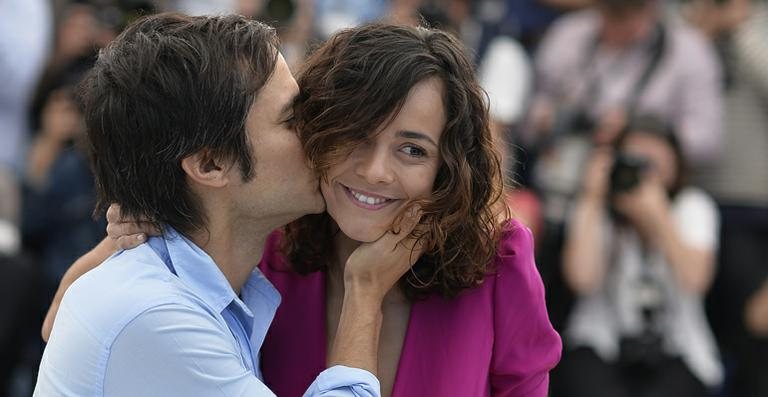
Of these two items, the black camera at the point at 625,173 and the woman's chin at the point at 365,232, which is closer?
the woman's chin at the point at 365,232

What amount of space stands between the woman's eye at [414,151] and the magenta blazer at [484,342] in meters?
0.28

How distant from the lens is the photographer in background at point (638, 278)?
465 centimetres

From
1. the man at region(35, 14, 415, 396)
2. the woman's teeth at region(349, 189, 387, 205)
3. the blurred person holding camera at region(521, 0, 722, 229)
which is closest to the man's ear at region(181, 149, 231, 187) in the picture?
the man at region(35, 14, 415, 396)

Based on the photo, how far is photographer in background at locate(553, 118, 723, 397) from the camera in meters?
4.65

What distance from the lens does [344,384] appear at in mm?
2275

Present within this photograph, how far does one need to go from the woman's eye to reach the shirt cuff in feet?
1.46

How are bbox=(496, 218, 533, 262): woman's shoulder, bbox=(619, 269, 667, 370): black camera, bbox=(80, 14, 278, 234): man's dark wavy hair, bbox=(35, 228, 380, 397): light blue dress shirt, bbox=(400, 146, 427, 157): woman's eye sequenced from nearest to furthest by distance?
bbox=(35, 228, 380, 397): light blue dress shirt < bbox=(80, 14, 278, 234): man's dark wavy hair < bbox=(400, 146, 427, 157): woman's eye < bbox=(496, 218, 533, 262): woman's shoulder < bbox=(619, 269, 667, 370): black camera

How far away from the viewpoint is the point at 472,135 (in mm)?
2459

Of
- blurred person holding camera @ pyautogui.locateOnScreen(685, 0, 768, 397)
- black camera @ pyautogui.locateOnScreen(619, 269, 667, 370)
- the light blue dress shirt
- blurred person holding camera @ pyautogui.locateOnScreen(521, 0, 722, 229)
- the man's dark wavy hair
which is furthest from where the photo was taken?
blurred person holding camera @ pyautogui.locateOnScreen(521, 0, 722, 229)

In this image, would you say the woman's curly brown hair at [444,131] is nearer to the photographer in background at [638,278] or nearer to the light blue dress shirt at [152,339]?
the light blue dress shirt at [152,339]

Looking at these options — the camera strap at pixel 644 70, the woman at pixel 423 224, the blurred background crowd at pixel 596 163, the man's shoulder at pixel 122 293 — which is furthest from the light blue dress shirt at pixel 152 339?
the camera strap at pixel 644 70

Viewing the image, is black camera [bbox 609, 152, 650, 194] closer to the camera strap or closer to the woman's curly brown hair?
the camera strap

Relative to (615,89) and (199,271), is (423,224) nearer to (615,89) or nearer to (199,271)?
(199,271)

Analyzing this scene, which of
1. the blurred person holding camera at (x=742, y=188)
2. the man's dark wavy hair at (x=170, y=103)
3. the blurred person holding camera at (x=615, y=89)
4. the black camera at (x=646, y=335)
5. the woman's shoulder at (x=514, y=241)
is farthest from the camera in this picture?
the blurred person holding camera at (x=615, y=89)
